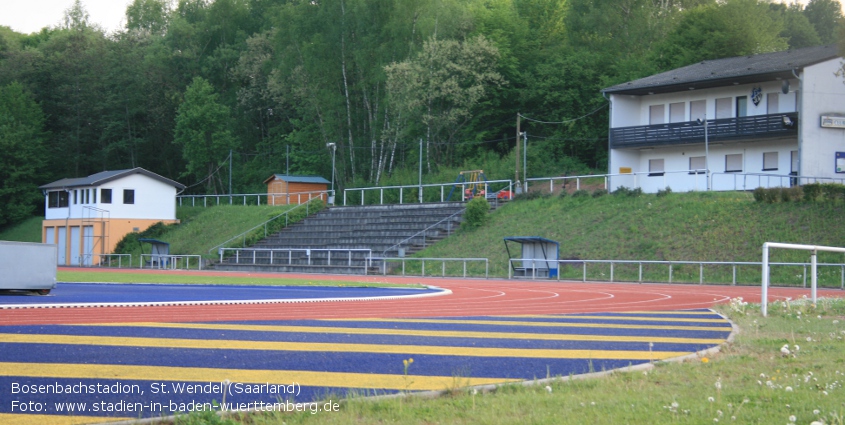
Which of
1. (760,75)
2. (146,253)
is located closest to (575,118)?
(760,75)

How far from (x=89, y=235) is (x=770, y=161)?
40.1 meters

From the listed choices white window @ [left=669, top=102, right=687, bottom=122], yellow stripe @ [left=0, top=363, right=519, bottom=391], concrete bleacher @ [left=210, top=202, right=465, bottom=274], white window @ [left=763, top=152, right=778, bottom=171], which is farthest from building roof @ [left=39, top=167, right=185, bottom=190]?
yellow stripe @ [left=0, top=363, right=519, bottom=391]

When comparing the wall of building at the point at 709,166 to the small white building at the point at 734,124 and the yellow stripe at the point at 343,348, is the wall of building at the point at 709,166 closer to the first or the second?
the small white building at the point at 734,124

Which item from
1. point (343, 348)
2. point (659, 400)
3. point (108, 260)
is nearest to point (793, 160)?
point (343, 348)

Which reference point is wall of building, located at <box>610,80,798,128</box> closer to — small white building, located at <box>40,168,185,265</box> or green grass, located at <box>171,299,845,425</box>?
small white building, located at <box>40,168,185,265</box>

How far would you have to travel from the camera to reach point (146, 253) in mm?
52656

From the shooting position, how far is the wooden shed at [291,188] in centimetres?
5884

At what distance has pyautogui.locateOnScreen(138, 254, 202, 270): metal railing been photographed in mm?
45969

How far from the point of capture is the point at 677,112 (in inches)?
1790

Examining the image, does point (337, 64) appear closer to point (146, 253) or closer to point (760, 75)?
point (146, 253)

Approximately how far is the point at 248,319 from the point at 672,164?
3648 cm

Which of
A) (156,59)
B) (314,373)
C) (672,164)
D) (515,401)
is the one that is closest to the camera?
(515,401)

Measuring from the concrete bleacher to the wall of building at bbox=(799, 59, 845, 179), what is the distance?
614 inches

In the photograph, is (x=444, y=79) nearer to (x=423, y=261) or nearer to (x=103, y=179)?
(x=103, y=179)
